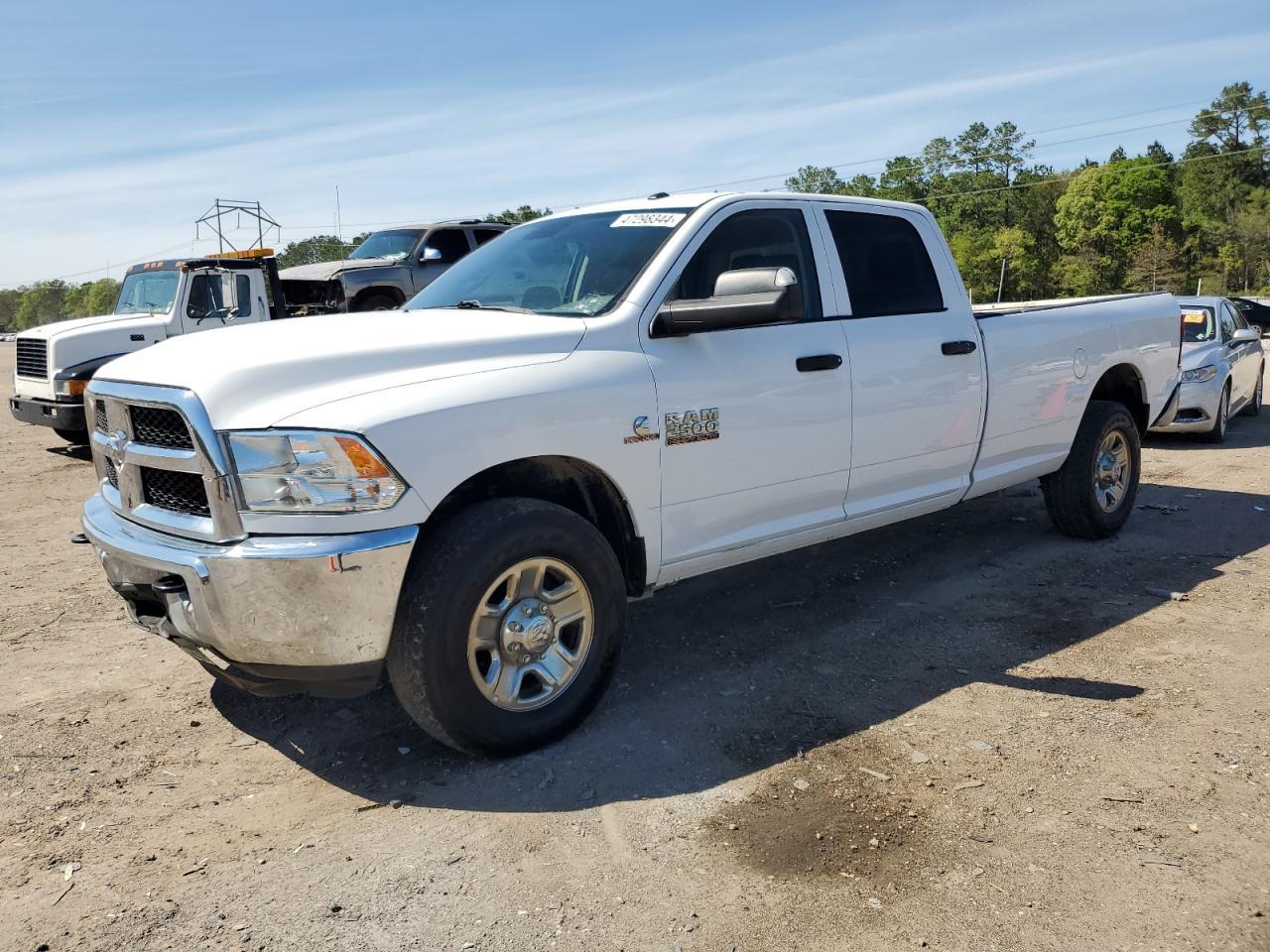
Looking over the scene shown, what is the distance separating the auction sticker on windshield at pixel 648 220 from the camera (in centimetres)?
444

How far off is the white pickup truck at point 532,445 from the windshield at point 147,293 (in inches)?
354

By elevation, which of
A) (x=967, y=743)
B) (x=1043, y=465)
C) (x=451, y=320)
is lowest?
(x=967, y=743)

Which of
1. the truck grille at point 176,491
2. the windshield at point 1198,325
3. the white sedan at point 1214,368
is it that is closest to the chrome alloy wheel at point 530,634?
the truck grille at point 176,491

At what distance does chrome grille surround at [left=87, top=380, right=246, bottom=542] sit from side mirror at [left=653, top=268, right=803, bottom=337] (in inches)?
67.0

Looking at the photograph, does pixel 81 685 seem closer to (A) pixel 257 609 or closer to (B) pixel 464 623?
(A) pixel 257 609

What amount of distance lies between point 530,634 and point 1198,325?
1056cm

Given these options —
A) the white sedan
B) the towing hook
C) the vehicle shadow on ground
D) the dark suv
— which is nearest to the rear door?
the vehicle shadow on ground

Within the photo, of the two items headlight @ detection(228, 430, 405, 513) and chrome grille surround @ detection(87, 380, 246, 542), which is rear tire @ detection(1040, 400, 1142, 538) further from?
chrome grille surround @ detection(87, 380, 246, 542)

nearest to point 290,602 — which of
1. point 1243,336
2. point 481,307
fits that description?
point 481,307

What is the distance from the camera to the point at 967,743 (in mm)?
3850

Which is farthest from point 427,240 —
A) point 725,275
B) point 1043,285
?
point 1043,285

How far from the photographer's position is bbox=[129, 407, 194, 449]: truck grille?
348cm

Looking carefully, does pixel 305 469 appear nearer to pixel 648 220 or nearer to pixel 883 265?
pixel 648 220

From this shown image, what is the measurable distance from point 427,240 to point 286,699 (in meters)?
11.1
